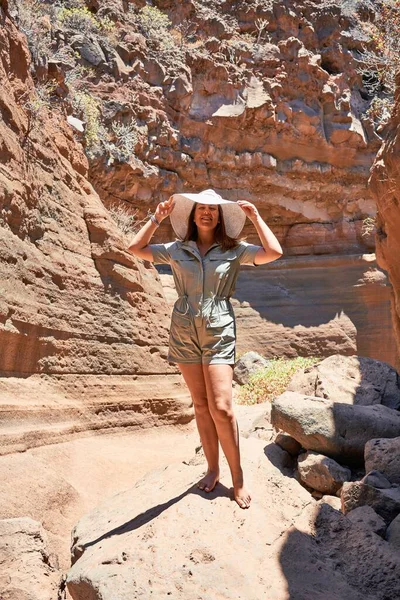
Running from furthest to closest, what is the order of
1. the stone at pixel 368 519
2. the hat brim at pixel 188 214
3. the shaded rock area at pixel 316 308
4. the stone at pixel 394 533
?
the shaded rock area at pixel 316 308 < the hat brim at pixel 188 214 < the stone at pixel 368 519 < the stone at pixel 394 533

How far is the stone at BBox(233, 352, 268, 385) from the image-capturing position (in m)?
11.5

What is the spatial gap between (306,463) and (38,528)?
7.08ft

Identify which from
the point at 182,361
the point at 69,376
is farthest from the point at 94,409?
the point at 182,361

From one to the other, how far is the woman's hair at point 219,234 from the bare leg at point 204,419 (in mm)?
790

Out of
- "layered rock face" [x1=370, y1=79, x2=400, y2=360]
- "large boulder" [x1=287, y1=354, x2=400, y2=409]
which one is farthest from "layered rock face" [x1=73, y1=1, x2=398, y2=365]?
"layered rock face" [x1=370, y1=79, x2=400, y2=360]

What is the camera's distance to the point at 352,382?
21.0 ft

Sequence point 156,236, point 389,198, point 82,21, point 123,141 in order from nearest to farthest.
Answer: point 389,198 → point 123,141 → point 82,21 → point 156,236

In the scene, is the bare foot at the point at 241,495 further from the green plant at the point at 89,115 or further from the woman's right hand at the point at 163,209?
the green plant at the point at 89,115

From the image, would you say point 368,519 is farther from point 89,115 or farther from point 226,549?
point 89,115

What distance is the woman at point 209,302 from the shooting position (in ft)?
10.9

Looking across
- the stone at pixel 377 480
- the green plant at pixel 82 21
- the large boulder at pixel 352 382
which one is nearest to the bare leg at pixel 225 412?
the stone at pixel 377 480

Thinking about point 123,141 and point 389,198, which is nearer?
point 389,198

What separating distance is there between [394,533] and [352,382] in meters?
3.29

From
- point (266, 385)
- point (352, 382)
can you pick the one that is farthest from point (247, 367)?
point (352, 382)
